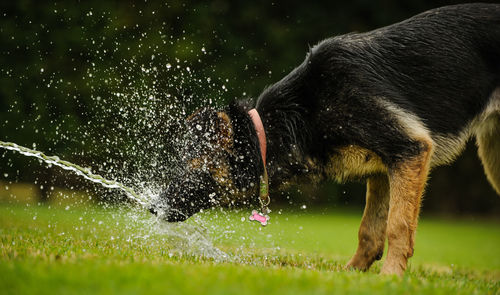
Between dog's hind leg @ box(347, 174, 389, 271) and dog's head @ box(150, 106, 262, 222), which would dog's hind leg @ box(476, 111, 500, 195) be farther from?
dog's head @ box(150, 106, 262, 222)

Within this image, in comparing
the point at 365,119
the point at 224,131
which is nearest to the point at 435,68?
the point at 365,119

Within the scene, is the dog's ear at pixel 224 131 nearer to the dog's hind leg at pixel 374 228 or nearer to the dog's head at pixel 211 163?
the dog's head at pixel 211 163

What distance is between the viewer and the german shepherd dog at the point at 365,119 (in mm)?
3551

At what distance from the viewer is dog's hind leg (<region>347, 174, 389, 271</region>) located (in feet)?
13.3

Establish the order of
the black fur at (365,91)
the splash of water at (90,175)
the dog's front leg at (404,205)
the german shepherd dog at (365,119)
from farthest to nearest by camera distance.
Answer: the splash of water at (90,175) < the black fur at (365,91) < the german shepherd dog at (365,119) < the dog's front leg at (404,205)

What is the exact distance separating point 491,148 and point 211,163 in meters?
2.70

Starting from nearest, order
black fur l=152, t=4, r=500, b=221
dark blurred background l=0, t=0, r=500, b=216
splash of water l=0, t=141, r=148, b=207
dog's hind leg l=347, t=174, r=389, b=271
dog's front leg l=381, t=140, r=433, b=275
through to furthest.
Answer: dog's front leg l=381, t=140, r=433, b=275, black fur l=152, t=4, r=500, b=221, splash of water l=0, t=141, r=148, b=207, dog's hind leg l=347, t=174, r=389, b=271, dark blurred background l=0, t=0, r=500, b=216

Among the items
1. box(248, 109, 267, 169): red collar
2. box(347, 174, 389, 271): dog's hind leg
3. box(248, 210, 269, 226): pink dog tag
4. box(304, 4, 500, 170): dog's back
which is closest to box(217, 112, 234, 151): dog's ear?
box(248, 109, 267, 169): red collar

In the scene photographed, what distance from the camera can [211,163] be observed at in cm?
365

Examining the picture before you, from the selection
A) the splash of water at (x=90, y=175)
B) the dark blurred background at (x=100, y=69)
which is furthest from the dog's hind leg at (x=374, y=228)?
the dark blurred background at (x=100, y=69)

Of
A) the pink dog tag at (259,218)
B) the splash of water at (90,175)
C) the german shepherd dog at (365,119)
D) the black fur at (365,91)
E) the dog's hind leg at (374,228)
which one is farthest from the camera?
the dog's hind leg at (374,228)

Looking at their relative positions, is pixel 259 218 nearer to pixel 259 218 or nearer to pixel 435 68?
pixel 259 218

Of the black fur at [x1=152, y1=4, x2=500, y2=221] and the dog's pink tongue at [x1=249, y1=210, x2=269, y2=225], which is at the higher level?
the black fur at [x1=152, y1=4, x2=500, y2=221]

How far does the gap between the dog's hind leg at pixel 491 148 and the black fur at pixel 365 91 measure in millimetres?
318
